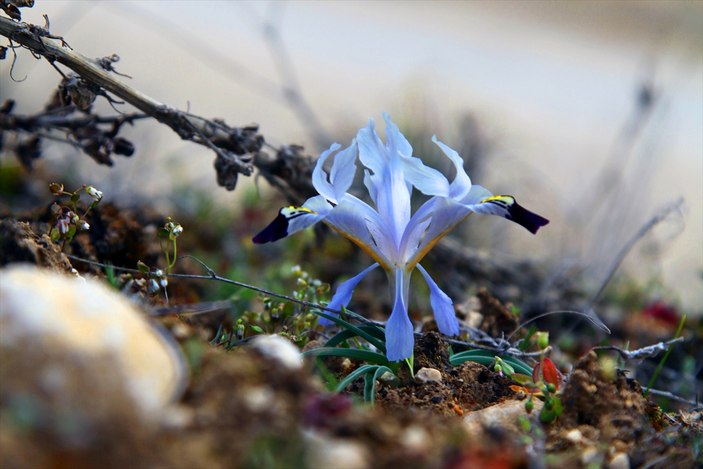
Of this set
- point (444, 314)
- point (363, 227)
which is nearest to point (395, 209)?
point (363, 227)

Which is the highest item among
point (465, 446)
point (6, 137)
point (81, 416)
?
point (465, 446)

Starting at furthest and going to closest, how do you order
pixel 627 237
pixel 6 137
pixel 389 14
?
pixel 389 14 < pixel 627 237 < pixel 6 137

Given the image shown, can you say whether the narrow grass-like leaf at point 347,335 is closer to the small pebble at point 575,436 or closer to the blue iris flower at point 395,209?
the blue iris flower at point 395,209

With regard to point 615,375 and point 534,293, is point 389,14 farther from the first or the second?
point 615,375

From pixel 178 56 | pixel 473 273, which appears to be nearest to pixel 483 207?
pixel 473 273

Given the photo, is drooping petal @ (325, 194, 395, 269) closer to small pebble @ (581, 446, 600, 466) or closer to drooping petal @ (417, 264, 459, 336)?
drooping petal @ (417, 264, 459, 336)

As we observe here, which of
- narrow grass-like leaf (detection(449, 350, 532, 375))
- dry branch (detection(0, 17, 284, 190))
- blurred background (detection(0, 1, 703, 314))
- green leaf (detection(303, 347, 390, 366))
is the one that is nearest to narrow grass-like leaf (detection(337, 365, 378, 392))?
green leaf (detection(303, 347, 390, 366))
